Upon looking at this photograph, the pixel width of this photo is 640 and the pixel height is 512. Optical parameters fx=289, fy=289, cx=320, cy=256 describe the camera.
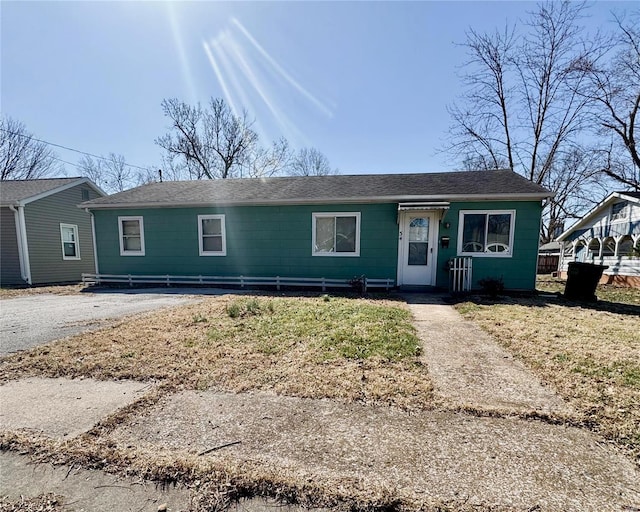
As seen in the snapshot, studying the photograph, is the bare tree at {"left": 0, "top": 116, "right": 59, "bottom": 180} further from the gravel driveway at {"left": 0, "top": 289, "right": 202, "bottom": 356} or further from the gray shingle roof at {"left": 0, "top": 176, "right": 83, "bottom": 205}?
the gravel driveway at {"left": 0, "top": 289, "right": 202, "bottom": 356}

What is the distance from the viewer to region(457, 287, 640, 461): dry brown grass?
2248 millimetres

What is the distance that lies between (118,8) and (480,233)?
1135cm

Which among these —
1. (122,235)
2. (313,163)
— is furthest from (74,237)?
(313,163)

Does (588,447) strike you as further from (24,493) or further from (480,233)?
(480,233)

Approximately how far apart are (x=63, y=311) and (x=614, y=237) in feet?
64.3

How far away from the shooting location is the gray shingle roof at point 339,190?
8.21m

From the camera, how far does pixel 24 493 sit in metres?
1.55

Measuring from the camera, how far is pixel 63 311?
6.27 metres

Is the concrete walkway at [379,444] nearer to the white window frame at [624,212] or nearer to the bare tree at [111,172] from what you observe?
the white window frame at [624,212]

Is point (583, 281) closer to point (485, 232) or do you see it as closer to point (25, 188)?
point (485, 232)

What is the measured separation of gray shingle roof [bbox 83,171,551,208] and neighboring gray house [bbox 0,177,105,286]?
150 inches

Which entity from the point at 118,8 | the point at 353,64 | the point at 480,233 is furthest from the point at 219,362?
the point at 353,64

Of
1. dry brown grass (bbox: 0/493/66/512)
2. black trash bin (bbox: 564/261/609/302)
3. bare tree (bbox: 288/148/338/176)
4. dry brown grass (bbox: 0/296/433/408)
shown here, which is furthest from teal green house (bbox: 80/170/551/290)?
bare tree (bbox: 288/148/338/176)

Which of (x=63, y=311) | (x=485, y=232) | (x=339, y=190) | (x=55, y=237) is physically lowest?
(x=63, y=311)
